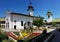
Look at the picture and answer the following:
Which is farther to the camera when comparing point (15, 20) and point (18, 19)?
point (18, 19)

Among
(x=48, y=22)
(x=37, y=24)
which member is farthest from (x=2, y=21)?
(x=48, y=22)

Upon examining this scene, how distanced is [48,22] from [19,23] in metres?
21.8

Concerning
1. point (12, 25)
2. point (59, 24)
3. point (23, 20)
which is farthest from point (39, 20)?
point (59, 24)

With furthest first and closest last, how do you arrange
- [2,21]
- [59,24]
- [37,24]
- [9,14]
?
1. [59,24]
2. [2,21]
3. [37,24]
4. [9,14]

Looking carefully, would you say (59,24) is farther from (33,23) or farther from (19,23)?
(19,23)

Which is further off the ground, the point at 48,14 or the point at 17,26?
the point at 48,14

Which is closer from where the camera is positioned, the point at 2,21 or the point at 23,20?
the point at 23,20

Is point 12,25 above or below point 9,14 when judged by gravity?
below

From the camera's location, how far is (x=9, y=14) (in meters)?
52.0

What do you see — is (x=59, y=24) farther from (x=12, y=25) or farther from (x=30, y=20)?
(x=12, y=25)

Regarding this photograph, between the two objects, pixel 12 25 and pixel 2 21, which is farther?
pixel 2 21

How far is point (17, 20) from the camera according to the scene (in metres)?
53.3

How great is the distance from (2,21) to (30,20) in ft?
32.5

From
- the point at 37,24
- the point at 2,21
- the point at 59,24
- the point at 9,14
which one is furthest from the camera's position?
the point at 59,24
